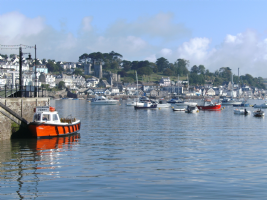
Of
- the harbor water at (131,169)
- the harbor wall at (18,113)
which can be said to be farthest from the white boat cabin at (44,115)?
the harbor water at (131,169)

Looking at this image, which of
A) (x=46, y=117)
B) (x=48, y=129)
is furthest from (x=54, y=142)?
(x=46, y=117)

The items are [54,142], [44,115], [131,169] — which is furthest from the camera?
[44,115]

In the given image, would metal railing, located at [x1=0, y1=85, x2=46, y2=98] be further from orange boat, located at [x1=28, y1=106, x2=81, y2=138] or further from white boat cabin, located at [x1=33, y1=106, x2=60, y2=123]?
orange boat, located at [x1=28, y1=106, x2=81, y2=138]

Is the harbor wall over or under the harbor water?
over

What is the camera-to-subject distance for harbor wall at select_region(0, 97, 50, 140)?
98.3ft

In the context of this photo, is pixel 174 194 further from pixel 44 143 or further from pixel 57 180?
pixel 44 143

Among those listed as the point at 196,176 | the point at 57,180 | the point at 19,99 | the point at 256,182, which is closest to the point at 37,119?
the point at 19,99

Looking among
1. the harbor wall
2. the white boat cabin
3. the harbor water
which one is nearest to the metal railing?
the harbor wall

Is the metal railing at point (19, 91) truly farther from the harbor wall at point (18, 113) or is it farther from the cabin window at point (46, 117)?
the cabin window at point (46, 117)

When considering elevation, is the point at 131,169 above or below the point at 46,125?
below

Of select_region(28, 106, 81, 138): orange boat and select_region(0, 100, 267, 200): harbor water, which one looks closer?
select_region(0, 100, 267, 200): harbor water

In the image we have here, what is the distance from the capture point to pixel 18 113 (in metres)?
32.9

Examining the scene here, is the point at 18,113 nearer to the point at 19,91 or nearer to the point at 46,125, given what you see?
the point at 46,125

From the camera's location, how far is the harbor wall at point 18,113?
2997cm
